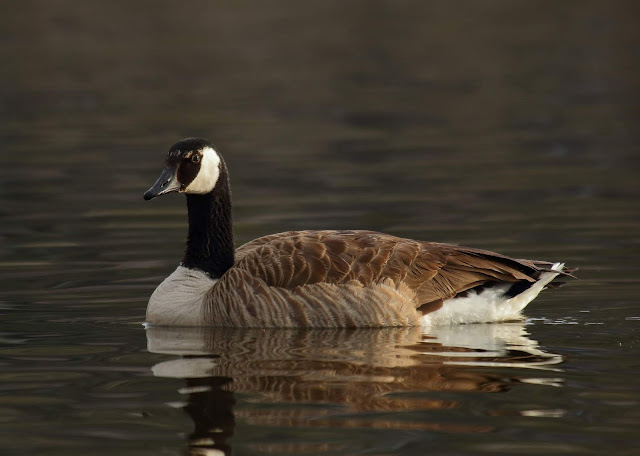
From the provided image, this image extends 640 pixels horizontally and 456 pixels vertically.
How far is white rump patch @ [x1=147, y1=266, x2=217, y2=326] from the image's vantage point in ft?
45.7

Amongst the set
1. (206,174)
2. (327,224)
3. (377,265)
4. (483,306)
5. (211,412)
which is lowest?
(211,412)

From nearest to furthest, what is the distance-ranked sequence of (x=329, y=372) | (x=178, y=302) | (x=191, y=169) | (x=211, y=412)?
(x=211, y=412), (x=329, y=372), (x=178, y=302), (x=191, y=169)

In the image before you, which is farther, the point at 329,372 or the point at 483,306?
the point at 483,306

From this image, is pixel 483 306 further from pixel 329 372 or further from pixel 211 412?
pixel 211 412

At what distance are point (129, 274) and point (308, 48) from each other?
34237 mm

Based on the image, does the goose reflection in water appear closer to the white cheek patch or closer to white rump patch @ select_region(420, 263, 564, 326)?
white rump patch @ select_region(420, 263, 564, 326)

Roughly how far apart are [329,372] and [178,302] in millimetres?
2974

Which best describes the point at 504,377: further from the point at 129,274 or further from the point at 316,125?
the point at 316,125

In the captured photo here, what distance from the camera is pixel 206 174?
47.1ft

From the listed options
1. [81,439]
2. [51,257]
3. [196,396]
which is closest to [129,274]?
[51,257]

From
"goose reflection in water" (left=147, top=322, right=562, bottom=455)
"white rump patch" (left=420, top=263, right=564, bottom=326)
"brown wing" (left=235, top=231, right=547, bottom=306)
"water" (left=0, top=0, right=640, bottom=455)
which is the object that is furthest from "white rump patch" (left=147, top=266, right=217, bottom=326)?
"white rump patch" (left=420, top=263, right=564, bottom=326)

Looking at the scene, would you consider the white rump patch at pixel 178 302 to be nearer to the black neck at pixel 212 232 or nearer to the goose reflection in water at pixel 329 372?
the goose reflection in water at pixel 329 372

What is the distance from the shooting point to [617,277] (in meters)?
15.2

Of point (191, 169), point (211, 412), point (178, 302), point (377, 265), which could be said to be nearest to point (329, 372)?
point (211, 412)
